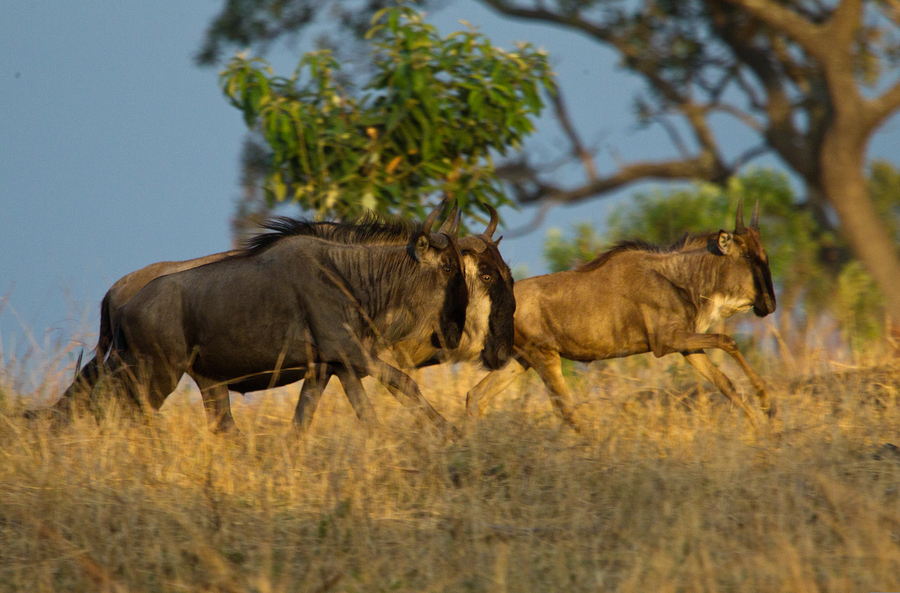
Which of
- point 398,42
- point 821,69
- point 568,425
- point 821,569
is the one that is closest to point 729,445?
point 568,425

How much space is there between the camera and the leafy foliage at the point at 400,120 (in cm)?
894

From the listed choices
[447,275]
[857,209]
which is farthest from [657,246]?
[857,209]

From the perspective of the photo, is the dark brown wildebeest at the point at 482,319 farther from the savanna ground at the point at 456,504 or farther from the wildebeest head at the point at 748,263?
the wildebeest head at the point at 748,263

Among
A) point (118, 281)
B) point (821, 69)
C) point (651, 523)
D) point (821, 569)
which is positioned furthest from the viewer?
point (821, 69)

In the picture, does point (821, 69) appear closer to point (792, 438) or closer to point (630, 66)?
point (630, 66)

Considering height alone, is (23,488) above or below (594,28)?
below

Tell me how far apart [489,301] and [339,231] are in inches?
46.0

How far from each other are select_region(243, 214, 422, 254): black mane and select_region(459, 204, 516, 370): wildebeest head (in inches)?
17.3

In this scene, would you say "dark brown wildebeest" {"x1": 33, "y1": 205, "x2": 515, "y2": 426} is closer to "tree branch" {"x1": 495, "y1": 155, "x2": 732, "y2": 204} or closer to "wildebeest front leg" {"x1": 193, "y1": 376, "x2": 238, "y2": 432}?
"wildebeest front leg" {"x1": 193, "y1": 376, "x2": 238, "y2": 432}

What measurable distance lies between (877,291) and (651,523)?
1159 centimetres

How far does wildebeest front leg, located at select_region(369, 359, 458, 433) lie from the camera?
227 inches

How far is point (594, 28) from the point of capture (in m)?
15.5

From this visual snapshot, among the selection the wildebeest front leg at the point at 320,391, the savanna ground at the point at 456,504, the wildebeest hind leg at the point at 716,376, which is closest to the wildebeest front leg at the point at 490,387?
the savanna ground at the point at 456,504

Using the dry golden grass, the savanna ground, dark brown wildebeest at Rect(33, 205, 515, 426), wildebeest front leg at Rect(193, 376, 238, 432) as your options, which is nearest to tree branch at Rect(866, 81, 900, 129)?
the savanna ground
